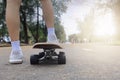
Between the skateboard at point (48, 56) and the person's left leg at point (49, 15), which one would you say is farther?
the person's left leg at point (49, 15)

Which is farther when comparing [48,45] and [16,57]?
[16,57]

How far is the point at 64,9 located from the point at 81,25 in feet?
140

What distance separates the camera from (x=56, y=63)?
457 centimetres

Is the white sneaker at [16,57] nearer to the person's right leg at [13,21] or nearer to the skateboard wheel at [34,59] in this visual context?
the person's right leg at [13,21]

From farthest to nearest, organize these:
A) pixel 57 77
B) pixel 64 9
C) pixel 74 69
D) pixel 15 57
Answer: pixel 64 9 < pixel 15 57 < pixel 74 69 < pixel 57 77

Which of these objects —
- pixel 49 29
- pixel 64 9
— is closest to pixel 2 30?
pixel 64 9

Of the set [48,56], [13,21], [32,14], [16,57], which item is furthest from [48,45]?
[32,14]

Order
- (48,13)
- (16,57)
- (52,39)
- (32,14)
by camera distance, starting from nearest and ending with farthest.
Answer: (16,57) → (52,39) → (48,13) → (32,14)

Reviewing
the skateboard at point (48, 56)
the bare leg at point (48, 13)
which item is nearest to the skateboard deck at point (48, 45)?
the skateboard at point (48, 56)

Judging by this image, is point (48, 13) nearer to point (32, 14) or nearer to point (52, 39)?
point (52, 39)

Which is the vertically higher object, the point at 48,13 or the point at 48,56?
the point at 48,13

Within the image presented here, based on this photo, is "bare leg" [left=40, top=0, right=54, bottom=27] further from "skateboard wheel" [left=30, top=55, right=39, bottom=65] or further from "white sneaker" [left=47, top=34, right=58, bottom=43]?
"skateboard wheel" [left=30, top=55, right=39, bottom=65]

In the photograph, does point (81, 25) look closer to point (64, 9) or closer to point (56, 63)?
point (64, 9)

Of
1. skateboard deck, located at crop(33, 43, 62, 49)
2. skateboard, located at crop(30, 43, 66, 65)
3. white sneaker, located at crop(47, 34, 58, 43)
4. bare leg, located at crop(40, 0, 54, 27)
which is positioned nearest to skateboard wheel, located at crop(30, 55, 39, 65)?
skateboard, located at crop(30, 43, 66, 65)
